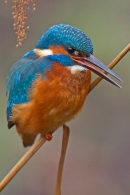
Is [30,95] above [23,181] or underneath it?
→ above

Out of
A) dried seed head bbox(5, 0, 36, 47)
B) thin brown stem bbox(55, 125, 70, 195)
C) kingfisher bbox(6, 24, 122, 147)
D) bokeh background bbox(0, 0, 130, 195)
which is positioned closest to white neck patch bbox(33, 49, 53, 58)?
kingfisher bbox(6, 24, 122, 147)

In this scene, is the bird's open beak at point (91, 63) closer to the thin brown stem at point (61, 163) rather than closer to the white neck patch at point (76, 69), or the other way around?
the white neck patch at point (76, 69)

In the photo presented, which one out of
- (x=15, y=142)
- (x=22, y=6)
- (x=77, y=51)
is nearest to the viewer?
(x=22, y=6)

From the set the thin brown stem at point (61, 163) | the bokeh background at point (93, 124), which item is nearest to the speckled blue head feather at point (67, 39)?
the thin brown stem at point (61, 163)

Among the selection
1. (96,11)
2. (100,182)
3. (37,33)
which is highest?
(96,11)

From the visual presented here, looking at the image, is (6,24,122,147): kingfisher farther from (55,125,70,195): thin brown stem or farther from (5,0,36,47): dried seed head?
(5,0,36,47): dried seed head

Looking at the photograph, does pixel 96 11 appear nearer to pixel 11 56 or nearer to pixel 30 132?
pixel 11 56

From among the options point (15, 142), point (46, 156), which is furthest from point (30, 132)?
point (46, 156)
